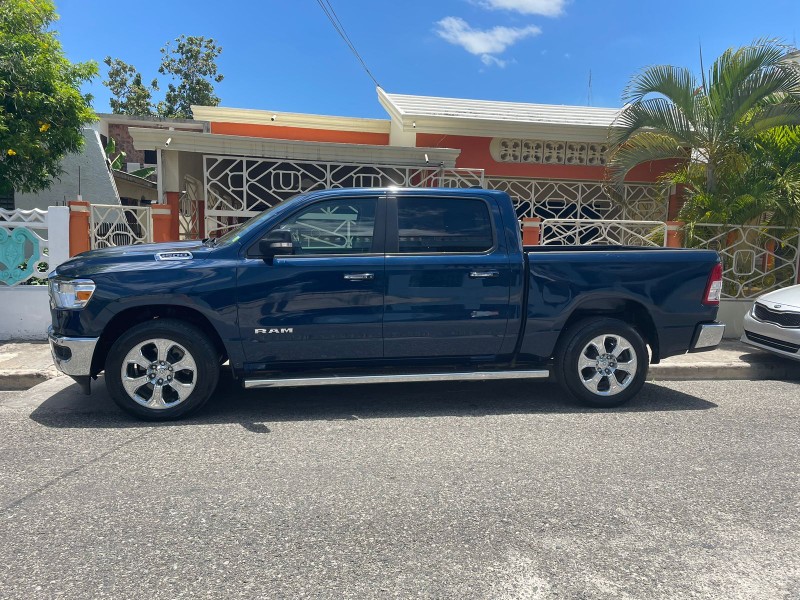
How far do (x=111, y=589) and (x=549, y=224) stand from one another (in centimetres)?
776

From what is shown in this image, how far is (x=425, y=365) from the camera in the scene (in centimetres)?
554

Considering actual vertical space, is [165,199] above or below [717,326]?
above

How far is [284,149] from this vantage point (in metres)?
10.1

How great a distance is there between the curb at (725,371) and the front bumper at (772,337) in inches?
11.4

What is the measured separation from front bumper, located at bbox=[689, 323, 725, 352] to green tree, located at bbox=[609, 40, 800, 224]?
372cm

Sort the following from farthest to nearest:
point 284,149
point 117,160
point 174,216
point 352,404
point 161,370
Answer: point 117,160 < point 284,149 < point 174,216 < point 352,404 < point 161,370

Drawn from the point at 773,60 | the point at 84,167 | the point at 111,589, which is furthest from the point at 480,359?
the point at 84,167

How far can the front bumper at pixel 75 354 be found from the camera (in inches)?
191

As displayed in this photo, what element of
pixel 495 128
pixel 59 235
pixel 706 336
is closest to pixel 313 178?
pixel 495 128

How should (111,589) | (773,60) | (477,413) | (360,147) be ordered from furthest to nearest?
(360,147), (773,60), (477,413), (111,589)

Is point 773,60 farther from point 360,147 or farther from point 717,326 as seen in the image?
point 360,147

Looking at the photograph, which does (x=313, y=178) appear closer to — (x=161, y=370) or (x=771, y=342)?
(x=161, y=370)

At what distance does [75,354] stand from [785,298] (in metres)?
7.78

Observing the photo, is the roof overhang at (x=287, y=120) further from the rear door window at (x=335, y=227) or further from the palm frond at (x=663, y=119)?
the rear door window at (x=335, y=227)
